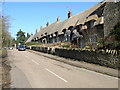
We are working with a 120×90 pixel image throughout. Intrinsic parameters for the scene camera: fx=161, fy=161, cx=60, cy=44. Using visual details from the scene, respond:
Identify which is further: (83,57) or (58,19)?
(58,19)

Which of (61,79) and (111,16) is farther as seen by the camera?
(111,16)

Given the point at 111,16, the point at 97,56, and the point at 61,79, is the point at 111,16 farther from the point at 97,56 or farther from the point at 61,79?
the point at 61,79

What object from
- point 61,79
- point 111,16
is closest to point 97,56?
point 61,79

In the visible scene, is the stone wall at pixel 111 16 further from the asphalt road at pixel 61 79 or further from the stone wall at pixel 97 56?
the asphalt road at pixel 61 79

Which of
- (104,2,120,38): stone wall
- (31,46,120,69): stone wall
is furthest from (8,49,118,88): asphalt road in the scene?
(104,2,120,38): stone wall

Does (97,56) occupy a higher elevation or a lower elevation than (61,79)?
higher

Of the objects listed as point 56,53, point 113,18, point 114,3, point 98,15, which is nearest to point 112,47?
point 113,18

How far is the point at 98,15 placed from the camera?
28.0m

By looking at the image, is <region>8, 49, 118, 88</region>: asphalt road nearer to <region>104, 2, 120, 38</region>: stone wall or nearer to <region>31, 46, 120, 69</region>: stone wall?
<region>31, 46, 120, 69</region>: stone wall

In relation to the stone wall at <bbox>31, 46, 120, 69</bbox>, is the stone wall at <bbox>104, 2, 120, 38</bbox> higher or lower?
higher

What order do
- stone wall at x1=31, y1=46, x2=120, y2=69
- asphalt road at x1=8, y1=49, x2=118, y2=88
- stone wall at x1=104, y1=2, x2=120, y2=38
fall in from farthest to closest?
stone wall at x1=104, y1=2, x2=120, y2=38 → stone wall at x1=31, y1=46, x2=120, y2=69 → asphalt road at x1=8, y1=49, x2=118, y2=88

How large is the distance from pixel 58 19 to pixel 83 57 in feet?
148

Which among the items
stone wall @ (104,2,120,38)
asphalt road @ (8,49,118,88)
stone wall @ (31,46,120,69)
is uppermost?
stone wall @ (104,2,120,38)

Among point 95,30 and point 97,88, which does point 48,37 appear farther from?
point 97,88
